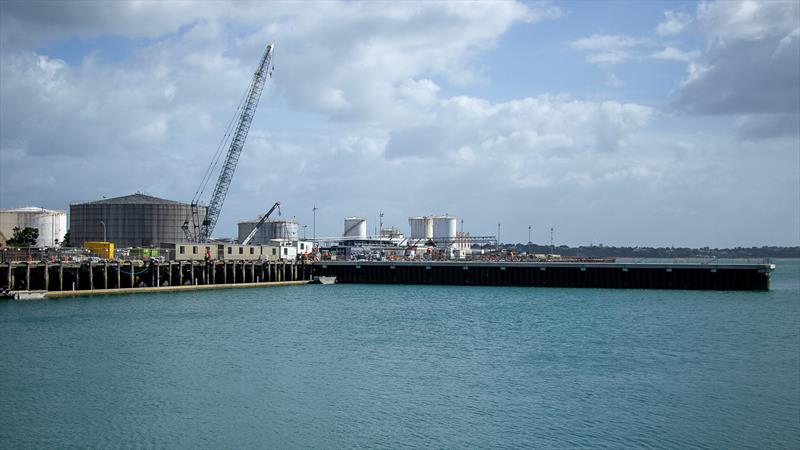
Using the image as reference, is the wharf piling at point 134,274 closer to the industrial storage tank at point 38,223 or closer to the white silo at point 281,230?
the white silo at point 281,230

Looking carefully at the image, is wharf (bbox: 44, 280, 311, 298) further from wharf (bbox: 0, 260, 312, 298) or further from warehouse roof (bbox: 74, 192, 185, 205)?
warehouse roof (bbox: 74, 192, 185, 205)

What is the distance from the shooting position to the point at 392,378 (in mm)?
31203

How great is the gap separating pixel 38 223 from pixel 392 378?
364ft

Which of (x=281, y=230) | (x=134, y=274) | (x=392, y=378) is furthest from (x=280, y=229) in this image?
(x=392, y=378)

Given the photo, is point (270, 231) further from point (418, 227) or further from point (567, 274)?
point (567, 274)

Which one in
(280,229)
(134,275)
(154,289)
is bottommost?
(154,289)

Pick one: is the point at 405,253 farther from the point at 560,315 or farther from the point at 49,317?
the point at 49,317

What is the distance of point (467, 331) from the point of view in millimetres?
45906

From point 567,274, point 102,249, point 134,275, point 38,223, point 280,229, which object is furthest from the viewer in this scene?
point 280,229

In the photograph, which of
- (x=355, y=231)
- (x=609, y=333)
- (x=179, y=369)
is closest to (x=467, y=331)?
(x=609, y=333)

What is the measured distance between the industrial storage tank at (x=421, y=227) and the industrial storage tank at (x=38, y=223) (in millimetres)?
69562

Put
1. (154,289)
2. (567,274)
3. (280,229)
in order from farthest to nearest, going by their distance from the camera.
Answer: (280,229), (567,274), (154,289)

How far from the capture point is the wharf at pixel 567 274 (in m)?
77.1

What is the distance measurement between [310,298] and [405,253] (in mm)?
60436
